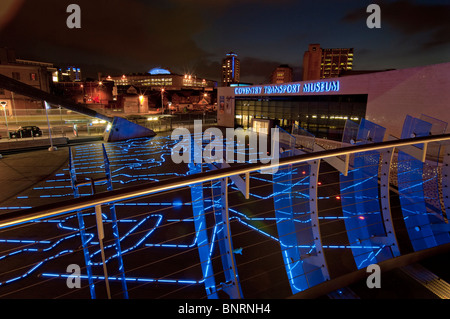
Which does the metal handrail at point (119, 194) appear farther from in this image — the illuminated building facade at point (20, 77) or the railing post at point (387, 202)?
the illuminated building facade at point (20, 77)

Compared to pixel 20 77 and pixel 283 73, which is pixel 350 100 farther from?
pixel 283 73

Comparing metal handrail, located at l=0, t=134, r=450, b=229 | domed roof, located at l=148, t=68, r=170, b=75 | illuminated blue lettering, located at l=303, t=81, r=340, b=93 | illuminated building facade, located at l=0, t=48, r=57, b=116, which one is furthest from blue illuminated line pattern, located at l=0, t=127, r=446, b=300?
domed roof, located at l=148, t=68, r=170, b=75

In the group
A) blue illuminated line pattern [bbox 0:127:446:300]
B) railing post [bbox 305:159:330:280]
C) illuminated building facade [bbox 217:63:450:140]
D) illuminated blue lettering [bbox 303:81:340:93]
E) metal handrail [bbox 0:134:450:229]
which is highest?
illuminated blue lettering [bbox 303:81:340:93]

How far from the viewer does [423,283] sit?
2227 mm

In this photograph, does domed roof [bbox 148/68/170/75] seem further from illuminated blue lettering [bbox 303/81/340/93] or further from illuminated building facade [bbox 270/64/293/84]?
illuminated blue lettering [bbox 303/81/340/93]

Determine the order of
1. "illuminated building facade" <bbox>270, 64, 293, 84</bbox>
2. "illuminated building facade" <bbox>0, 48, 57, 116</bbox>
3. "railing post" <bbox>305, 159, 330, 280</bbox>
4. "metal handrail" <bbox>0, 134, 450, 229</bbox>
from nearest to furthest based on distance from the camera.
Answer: "metal handrail" <bbox>0, 134, 450, 229</bbox> < "railing post" <bbox>305, 159, 330, 280</bbox> < "illuminated building facade" <bbox>0, 48, 57, 116</bbox> < "illuminated building facade" <bbox>270, 64, 293, 84</bbox>

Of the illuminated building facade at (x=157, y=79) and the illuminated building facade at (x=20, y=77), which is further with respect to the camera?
the illuminated building facade at (x=157, y=79)

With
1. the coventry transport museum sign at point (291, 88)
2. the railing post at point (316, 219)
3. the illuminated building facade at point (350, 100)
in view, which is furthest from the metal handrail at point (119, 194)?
the coventry transport museum sign at point (291, 88)

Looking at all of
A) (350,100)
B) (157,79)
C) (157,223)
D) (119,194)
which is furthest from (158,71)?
(119,194)

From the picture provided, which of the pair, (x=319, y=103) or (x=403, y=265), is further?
(x=319, y=103)

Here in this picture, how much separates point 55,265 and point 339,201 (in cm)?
837

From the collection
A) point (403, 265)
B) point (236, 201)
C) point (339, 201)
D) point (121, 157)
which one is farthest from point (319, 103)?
point (403, 265)
